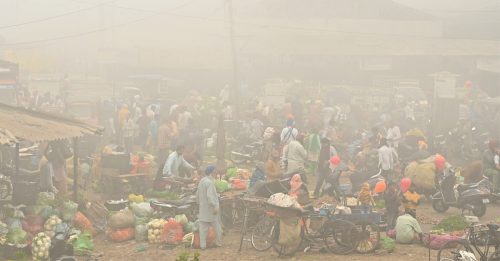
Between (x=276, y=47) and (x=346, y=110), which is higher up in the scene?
(x=276, y=47)

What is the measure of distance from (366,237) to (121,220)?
4964mm

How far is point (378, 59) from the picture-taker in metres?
43.3

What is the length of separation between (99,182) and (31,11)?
82371 millimetres

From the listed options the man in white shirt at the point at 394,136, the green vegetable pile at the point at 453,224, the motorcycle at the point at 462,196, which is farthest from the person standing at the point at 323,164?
the man in white shirt at the point at 394,136

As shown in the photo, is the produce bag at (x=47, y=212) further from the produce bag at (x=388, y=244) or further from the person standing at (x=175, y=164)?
the produce bag at (x=388, y=244)

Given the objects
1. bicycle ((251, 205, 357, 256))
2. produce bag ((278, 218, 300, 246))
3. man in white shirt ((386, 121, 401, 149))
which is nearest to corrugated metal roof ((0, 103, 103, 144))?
bicycle ((251, 205, 357, 256))

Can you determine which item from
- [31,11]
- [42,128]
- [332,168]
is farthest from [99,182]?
[31,11]

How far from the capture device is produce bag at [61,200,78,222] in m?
15.6

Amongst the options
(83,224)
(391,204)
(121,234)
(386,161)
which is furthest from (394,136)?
(83,224)

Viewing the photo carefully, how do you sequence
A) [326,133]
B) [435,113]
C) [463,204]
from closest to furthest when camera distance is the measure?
[463,204] → [326,133] → [435,113]

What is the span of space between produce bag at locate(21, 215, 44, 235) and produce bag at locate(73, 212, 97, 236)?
84 centimetres

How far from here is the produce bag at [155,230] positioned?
1499 cm

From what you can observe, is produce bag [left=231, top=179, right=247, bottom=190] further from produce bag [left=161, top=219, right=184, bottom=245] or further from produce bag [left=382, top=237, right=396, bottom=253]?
produce bag [left=382, top=237, right=396, bottom=253]

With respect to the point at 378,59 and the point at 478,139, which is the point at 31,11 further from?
the point at 478,139
